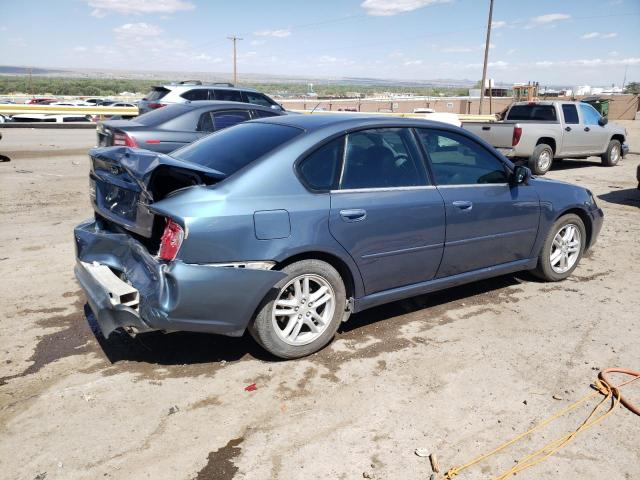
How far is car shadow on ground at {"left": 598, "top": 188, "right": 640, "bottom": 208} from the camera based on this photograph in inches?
382

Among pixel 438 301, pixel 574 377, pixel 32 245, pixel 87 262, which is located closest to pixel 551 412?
pixel 574 377

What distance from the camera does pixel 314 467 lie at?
2662 mm

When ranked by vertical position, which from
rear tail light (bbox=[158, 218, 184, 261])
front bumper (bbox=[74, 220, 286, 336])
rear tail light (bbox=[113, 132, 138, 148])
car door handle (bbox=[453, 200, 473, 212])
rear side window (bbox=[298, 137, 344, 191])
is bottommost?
front bumper (bbox=[74, 220, 286, 336])

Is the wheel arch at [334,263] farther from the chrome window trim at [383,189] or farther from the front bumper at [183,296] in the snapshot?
the chrome window trim at [383,189]

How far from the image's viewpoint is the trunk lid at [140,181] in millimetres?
3379

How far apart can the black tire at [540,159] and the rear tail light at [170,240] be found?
11268 millimetres

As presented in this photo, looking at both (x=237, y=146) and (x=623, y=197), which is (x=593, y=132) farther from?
(x=237, y=146)

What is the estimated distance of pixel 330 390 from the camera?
3.36 m

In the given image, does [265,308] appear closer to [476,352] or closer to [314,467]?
[314,467]

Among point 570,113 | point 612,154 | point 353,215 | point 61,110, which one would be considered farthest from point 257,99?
point 61,110

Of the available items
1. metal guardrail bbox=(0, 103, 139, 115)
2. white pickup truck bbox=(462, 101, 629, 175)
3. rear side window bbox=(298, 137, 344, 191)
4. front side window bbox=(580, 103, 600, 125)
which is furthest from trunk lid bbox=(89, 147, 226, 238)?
metal guardrail bbox=(0, 103, 139, 115)

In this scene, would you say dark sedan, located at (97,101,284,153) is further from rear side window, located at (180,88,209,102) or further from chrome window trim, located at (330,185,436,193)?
chrome window trim, located at (330,185,436,193)

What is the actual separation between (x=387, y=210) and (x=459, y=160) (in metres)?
1.06

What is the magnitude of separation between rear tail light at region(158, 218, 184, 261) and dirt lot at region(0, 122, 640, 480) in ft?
2.69
